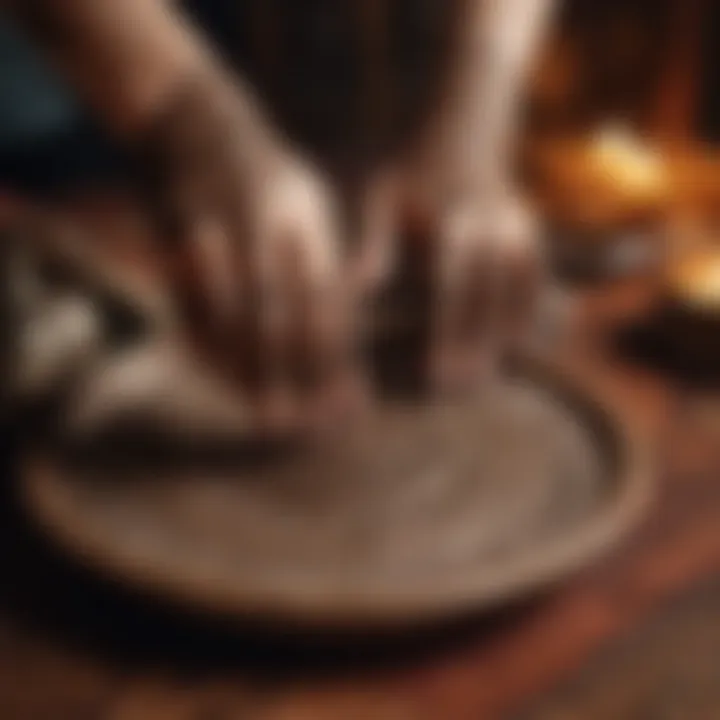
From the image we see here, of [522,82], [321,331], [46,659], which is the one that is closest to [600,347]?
[522,82]

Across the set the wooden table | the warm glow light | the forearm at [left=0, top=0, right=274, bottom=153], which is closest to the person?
the forearm at [left=0, top=0, right=274, bottom=153]

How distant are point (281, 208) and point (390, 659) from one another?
0.18 meters

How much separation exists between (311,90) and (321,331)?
57 centimetres

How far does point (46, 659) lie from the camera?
1.58 ft

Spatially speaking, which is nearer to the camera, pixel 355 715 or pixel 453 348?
pixel 355 715

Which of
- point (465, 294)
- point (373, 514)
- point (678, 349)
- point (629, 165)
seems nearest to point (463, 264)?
point (465, 294)

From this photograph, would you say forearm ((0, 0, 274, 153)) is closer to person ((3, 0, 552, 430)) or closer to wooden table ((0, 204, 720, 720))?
person ((3, 0, 552, 430))

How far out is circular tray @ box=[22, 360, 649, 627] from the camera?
47cm

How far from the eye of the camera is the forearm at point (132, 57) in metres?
0.58

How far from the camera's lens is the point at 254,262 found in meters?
0.52

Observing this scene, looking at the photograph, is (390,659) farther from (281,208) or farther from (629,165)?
(629,165)

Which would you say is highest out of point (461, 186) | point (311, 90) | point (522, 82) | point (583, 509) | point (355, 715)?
point (311, 90)

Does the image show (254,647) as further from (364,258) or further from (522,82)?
(522,82)

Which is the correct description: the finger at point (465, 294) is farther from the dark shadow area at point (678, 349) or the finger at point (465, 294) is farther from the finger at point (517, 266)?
the dark shadow area at point (678, 349)
